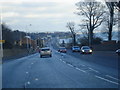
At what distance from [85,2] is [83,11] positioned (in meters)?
2.58

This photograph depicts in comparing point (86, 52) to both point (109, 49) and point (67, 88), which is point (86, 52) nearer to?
point (109, 49)

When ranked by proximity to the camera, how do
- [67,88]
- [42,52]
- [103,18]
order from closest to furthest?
[67,88] < [42,52] < [103,18]

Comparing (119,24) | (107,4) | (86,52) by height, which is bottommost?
(86,52)

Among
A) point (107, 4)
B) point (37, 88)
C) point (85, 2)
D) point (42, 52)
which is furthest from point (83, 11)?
point (37, 88)

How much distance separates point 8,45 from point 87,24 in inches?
1012

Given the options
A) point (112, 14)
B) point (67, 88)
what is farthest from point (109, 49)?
point (67, 88)

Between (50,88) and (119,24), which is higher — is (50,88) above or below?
below

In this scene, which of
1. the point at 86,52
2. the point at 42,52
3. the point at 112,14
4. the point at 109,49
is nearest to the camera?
the point at 42,52

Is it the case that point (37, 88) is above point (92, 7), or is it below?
below

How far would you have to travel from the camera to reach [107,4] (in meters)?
77.9

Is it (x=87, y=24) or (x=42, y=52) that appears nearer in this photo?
(x=42, y=52)

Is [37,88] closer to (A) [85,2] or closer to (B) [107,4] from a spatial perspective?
(B) [107,4]

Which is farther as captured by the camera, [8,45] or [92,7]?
[92,7]

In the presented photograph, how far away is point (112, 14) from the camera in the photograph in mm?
75688
